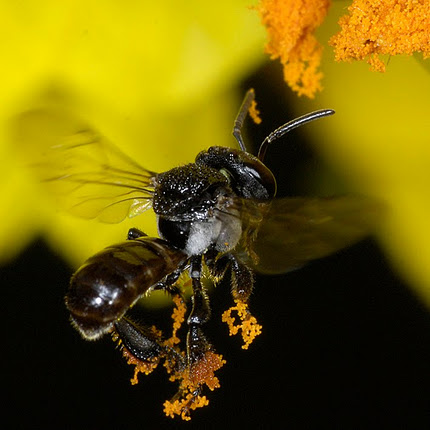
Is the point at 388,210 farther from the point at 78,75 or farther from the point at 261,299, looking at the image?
the point at 78,75

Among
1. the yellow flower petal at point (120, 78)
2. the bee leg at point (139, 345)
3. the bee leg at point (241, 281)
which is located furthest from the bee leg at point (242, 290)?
the yellow flower petal at point (120, 78)

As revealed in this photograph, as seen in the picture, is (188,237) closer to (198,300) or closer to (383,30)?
A: (198,300)

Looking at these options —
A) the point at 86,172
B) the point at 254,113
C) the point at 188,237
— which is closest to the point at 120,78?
the point at 254,113

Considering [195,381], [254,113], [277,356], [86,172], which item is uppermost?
[86,172]

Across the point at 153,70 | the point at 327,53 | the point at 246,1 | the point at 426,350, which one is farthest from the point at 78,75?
the point at 426,350

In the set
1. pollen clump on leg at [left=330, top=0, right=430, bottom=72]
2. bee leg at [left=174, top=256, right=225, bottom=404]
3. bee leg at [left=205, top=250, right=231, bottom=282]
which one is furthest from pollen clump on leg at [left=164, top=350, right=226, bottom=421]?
pollen clump on leg at [left=330, top=0, right=430, bottom=72]

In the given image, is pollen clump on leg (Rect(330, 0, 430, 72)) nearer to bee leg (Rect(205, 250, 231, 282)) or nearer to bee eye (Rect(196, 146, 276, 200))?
bee eye (Rect(196, 146, 276, 200))

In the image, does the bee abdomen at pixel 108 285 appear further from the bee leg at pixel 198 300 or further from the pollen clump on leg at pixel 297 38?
the pollen clump on leg at pixel 297 38
